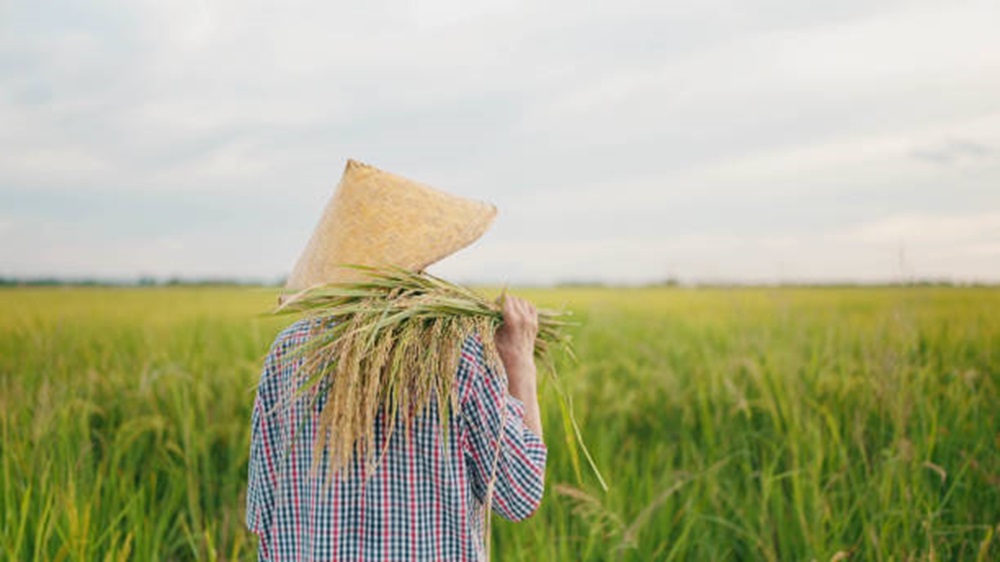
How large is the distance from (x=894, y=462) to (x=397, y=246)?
2851 millimetres

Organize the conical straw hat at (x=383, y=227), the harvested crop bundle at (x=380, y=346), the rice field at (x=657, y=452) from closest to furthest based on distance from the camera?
1. the harvested crop bundle at (x=380, y=346)
2. the conical straw hat at (x=383, y=227)
3. the rice field at (x=657, y=452)

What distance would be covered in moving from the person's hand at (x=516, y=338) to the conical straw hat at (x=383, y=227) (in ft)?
0.78

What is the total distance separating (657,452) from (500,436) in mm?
2663

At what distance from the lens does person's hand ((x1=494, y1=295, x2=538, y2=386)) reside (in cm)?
202

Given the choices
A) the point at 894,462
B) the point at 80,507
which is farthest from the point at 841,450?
the point at 80,507

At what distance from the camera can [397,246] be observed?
2.10 meters

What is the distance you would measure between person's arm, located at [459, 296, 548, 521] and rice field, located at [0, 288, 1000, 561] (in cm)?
63

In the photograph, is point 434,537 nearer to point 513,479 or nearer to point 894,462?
point 513,479

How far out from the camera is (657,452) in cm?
436

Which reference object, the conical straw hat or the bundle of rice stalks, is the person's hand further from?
the conical straw hat

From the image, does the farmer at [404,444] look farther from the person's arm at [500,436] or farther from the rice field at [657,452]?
the rice field at [657,452]

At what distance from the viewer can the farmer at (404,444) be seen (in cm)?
192

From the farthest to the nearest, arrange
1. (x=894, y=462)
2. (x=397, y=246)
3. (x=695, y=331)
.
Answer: (x=695, y=331) < (x=894, y=462) < (x=397, y=246)

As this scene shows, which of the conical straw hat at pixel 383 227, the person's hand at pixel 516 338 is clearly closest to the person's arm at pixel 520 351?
the person's hand at pixel 516 338
